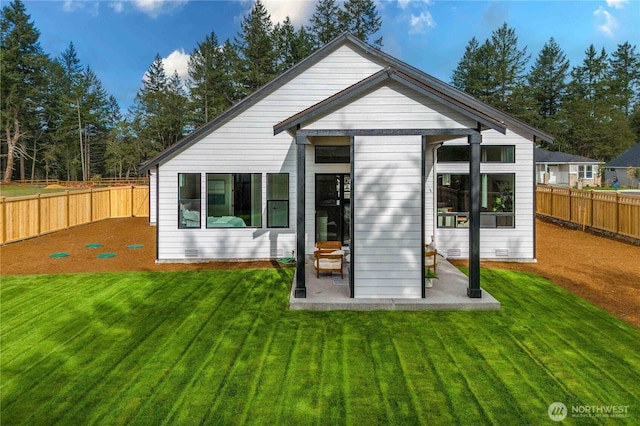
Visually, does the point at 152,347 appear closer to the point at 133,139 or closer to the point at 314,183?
the point at 314,183

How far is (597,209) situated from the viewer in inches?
558

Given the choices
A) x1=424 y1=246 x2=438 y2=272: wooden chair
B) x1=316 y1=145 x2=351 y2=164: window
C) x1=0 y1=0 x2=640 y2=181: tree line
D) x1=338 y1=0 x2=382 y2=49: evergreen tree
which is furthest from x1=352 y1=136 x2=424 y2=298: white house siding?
x1=338 y1=0 x2=382 y2=49: evergreen tree

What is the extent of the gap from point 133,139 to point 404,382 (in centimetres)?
5552

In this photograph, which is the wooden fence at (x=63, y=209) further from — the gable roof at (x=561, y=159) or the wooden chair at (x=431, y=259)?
the gable roof at (x=561, y=159)

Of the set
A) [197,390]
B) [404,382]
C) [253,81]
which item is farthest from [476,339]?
[253,81]

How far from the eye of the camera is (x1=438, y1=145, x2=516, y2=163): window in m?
10.4

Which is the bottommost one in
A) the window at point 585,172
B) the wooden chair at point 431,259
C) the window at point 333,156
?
the wooden chair at point 431,259

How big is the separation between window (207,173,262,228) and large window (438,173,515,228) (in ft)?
16.2

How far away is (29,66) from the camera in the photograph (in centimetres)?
4734

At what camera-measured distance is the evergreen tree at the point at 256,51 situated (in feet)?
123

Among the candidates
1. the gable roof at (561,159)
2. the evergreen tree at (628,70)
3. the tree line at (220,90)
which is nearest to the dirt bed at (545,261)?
the tree line at (220,90)

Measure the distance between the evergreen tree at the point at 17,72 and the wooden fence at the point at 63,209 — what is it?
35.5 m

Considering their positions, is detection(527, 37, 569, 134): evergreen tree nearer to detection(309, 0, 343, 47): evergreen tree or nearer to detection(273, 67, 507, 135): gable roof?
detection(309, 0, 343, 47): evergreen tree

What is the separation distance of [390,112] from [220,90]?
3918cm
